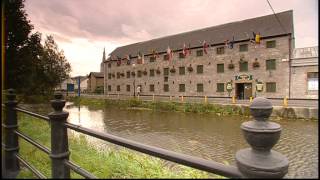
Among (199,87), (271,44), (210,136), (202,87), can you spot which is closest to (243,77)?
(271,44)

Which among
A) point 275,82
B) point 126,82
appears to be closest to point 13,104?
point 275,82

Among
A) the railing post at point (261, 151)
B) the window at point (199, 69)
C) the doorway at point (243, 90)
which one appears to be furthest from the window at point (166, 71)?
the railing post at point (261, 151)

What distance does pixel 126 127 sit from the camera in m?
14.6

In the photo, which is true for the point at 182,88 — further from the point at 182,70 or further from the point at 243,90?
the point at 243,90

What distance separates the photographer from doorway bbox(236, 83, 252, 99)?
1020 inches

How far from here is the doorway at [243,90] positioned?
1020 inches

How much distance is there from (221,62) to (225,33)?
12.9ft

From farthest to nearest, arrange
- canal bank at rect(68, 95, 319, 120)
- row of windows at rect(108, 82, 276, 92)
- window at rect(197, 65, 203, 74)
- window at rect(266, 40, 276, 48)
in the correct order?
window at rect(197, 65, 203, 74)
window at rect(266, 40, 276, 48)
row of windows at rect(108, 82, 276, 92)
canal bank at rect(68, 95, 319, 120)

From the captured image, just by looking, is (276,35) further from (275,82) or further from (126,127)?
(126,127)

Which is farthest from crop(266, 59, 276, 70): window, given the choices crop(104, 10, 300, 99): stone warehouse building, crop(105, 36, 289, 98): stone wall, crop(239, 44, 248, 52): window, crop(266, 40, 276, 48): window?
crop(239, 44, 248, 52): window

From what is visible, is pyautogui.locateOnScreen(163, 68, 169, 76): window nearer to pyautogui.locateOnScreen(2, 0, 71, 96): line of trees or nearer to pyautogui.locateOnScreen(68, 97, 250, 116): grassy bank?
pyautogui.locateOnScreen(68, 97, 250, 116): grassy bank

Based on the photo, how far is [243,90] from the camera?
2664 cm

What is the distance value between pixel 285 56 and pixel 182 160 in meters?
25.5

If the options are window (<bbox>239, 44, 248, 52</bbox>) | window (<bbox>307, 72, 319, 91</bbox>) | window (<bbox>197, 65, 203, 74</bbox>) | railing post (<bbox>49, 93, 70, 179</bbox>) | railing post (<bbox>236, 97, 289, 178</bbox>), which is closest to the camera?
railing post (<bbox>236, 97, 289, 178</bbox>)
